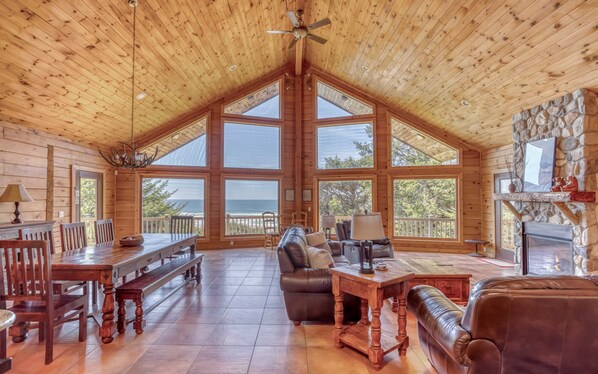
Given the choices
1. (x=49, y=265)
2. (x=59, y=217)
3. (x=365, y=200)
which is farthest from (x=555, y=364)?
(x=59, y=217)

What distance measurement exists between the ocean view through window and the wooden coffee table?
5.47m

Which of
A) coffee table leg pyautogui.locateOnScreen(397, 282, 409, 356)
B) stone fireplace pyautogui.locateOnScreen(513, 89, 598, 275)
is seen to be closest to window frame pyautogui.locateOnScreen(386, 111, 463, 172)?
stone fireplace pyautogui.locateOnScreen(513, 89, 598, 275)

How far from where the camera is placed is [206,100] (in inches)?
301

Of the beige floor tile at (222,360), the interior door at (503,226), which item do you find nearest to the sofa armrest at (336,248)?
the beige floor tile at (222,360)

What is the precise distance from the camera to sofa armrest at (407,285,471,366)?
1.64m

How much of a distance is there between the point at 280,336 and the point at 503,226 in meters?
5.99

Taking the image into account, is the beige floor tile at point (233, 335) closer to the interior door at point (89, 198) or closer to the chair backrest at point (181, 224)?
the chair backrest at point (181, 224)

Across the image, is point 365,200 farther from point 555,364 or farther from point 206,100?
point 555,364

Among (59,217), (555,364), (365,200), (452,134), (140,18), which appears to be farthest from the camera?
(365,200)

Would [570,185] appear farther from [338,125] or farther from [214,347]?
[338,125]

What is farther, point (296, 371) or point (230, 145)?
point (230, 145)

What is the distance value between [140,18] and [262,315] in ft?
13.7

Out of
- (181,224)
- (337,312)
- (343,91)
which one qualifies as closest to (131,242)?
(181,224)

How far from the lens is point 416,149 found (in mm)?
7703
